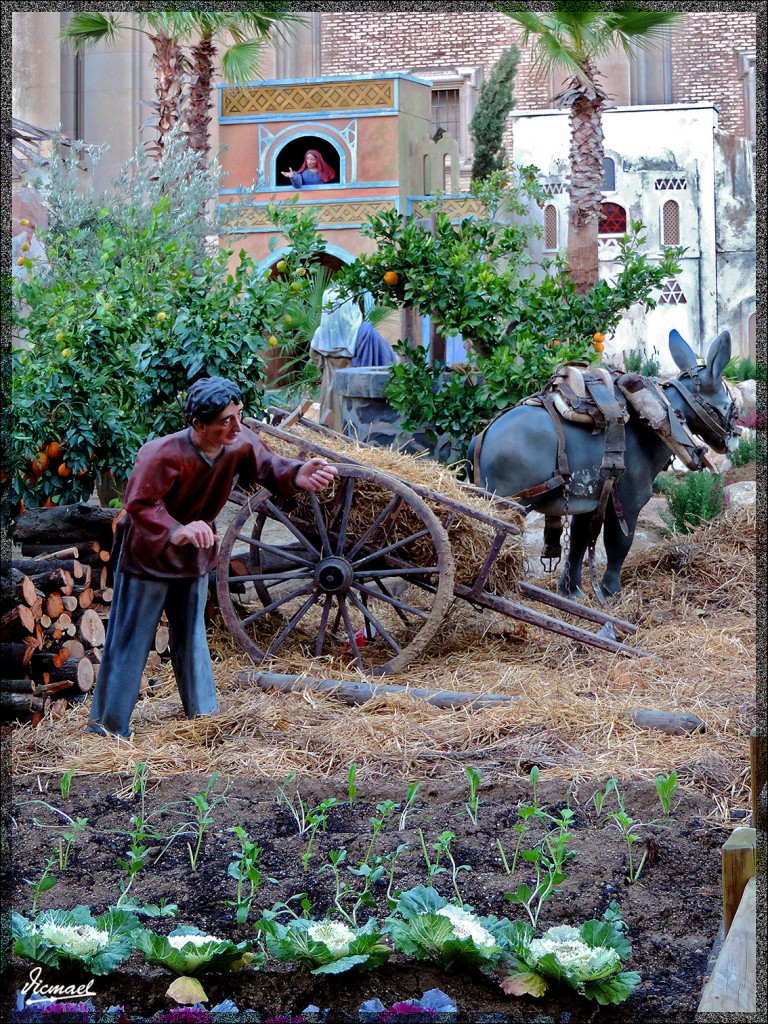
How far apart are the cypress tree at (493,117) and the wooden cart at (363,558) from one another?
828 inches

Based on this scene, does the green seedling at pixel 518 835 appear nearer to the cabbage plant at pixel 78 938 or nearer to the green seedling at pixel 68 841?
the cabbage plant at pixel 78 938

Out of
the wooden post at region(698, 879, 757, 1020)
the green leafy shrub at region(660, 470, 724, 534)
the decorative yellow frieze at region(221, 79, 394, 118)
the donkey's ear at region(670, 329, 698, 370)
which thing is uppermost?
the decorative yellow frieze at region(221, 79, 394, 118)

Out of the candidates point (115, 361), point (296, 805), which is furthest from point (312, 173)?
point (296, 805)

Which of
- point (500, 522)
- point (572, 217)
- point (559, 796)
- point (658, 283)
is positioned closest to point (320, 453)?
point (500, 522)

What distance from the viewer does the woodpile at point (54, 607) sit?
534 cm

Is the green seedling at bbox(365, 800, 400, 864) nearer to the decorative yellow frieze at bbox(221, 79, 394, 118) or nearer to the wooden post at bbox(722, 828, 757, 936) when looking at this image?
the wooden post at bbox(722, 828, 757, 936)

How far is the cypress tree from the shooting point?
85.7 ft

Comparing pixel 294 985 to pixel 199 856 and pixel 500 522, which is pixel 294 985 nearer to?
pixel 199 856

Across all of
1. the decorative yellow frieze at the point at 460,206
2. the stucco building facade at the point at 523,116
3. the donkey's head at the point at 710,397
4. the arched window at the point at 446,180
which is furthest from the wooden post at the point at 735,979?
the arched window at the point at 446,180

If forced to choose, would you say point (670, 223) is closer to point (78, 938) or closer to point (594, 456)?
point (594, 456)

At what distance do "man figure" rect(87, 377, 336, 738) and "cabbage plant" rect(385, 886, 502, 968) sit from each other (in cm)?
199

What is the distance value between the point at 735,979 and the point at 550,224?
2619cm

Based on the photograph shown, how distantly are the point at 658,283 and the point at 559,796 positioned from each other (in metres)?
6.00

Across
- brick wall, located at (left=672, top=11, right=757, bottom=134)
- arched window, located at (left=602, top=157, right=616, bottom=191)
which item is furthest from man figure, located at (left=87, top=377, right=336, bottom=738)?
brick wall, located at (left=672, top=11, right=757, bottom=134)
